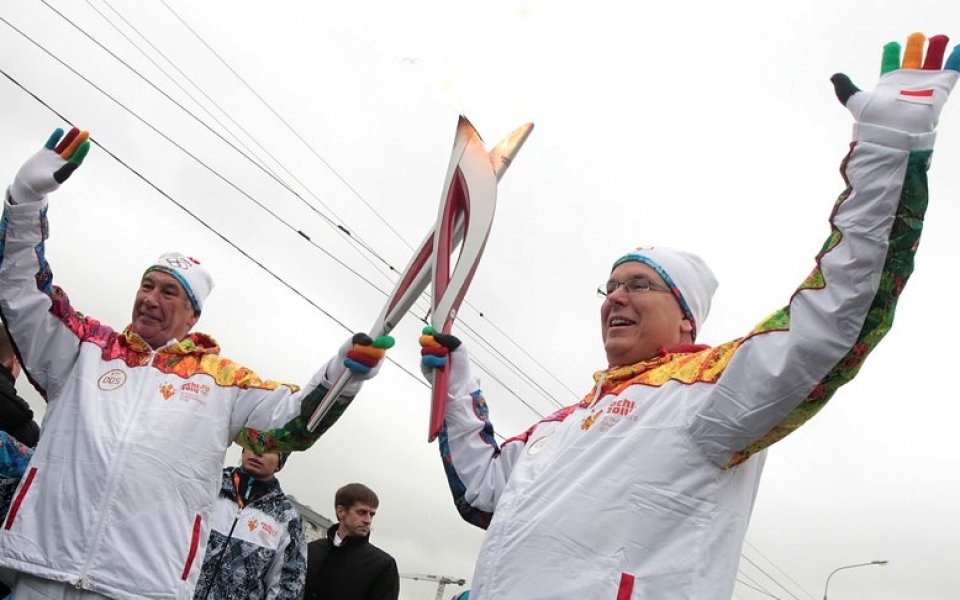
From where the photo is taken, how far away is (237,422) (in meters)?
3.75

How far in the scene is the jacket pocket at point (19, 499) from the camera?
3.38 meters

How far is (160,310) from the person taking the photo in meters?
3.93

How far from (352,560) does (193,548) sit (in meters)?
2.11

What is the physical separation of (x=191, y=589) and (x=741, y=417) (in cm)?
220

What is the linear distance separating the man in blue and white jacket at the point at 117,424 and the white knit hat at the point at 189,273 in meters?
0.02

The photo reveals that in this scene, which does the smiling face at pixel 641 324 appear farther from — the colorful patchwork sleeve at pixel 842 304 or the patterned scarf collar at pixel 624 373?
the colorful patchwork sleeve at pixel 842 304

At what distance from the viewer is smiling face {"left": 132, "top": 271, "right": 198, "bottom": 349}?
12.8 ft

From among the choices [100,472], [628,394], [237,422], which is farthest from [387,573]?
[628,394]

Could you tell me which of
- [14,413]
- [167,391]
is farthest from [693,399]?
[14,413]

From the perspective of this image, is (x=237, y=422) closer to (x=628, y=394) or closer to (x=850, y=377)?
(x=628, y=394)

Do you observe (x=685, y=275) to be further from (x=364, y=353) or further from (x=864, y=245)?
(x=364, y=353)

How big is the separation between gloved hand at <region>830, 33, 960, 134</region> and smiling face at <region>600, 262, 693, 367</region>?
1.01 m

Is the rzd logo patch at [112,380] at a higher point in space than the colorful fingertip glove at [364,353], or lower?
lower

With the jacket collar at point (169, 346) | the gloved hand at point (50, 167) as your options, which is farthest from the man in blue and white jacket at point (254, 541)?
the gloved hand at point (50, 167)
